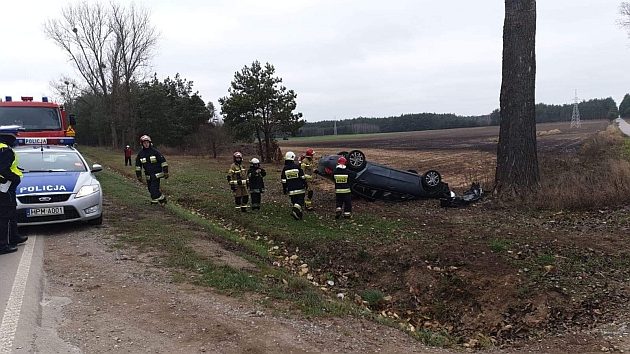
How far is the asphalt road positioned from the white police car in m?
1.14

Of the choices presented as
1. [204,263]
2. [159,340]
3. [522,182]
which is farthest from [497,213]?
[159,340]

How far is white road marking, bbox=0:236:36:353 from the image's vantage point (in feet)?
13.0

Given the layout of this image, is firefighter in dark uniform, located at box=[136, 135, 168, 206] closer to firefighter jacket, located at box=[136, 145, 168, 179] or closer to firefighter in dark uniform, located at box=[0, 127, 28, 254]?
firefighter jacket, located at box=[136, 145, 168, 179]

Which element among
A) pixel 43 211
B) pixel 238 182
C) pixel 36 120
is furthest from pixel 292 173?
pixel 36 120

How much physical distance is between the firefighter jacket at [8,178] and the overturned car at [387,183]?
780cm

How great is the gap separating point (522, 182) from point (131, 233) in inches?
347

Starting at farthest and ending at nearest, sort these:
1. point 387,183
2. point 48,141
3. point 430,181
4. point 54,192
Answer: point 48,141, point 430,181, point 387,183, point 54,192

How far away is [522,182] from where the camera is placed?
1196cm

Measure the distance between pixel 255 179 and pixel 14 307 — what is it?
24.7ft

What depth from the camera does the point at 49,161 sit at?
9125 mm

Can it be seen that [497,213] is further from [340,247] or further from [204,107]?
[204,107]

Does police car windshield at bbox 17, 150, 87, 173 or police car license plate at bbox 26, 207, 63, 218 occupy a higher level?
police car windshield at bbox 17, 150, 87, 173

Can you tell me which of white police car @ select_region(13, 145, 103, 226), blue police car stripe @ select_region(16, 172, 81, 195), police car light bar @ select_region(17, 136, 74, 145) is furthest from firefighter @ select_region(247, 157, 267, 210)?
police car light bar @ select_region(17, 136, 74, 145)

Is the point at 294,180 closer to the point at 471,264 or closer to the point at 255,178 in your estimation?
the point at 255,178
